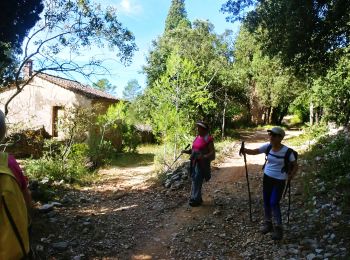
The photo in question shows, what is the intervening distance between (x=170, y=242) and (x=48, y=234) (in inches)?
88.3

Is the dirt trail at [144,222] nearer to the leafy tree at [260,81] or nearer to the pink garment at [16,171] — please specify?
the pink garment at [16,171]

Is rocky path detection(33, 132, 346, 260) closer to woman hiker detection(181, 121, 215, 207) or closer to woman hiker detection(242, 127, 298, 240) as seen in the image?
woman hiker detection(242, 127, 298, 240)

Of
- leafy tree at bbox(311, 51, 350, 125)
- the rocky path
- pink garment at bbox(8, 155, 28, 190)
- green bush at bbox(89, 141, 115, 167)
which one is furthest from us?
leafy tree at bbox(311, 51, 350, 125)

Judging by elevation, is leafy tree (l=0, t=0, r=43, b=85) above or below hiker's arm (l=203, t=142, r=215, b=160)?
above

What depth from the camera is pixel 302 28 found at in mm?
9289

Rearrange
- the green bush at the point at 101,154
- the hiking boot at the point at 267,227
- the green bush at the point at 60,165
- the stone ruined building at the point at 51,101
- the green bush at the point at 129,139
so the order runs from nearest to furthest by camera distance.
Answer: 1. the hiking boot at the point at 267,227
2. the green bush at the point at 60,165
3. the green bush at the point at 101,154
4. the stone ruined building at the point at 51,101
5. the green bush at the point at 129,139

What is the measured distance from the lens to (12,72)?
9.79m

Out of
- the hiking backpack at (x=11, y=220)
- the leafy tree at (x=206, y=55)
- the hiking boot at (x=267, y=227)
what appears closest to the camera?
the hiking backpack at (x=11, y=220)

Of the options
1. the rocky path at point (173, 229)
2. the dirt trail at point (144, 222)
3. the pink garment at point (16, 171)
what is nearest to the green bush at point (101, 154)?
the dirt trail at point (144, 222)

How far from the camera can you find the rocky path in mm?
5914

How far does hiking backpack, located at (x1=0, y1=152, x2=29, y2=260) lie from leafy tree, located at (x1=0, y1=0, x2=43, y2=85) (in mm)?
6757

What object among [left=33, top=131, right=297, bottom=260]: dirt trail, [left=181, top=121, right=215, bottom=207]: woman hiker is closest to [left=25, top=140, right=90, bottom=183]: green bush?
[left=33, top=131, right=297, bottom=260]: dirt trail

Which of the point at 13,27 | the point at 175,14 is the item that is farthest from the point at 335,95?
the point at 175,14

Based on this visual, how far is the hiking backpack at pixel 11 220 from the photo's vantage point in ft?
7.94
